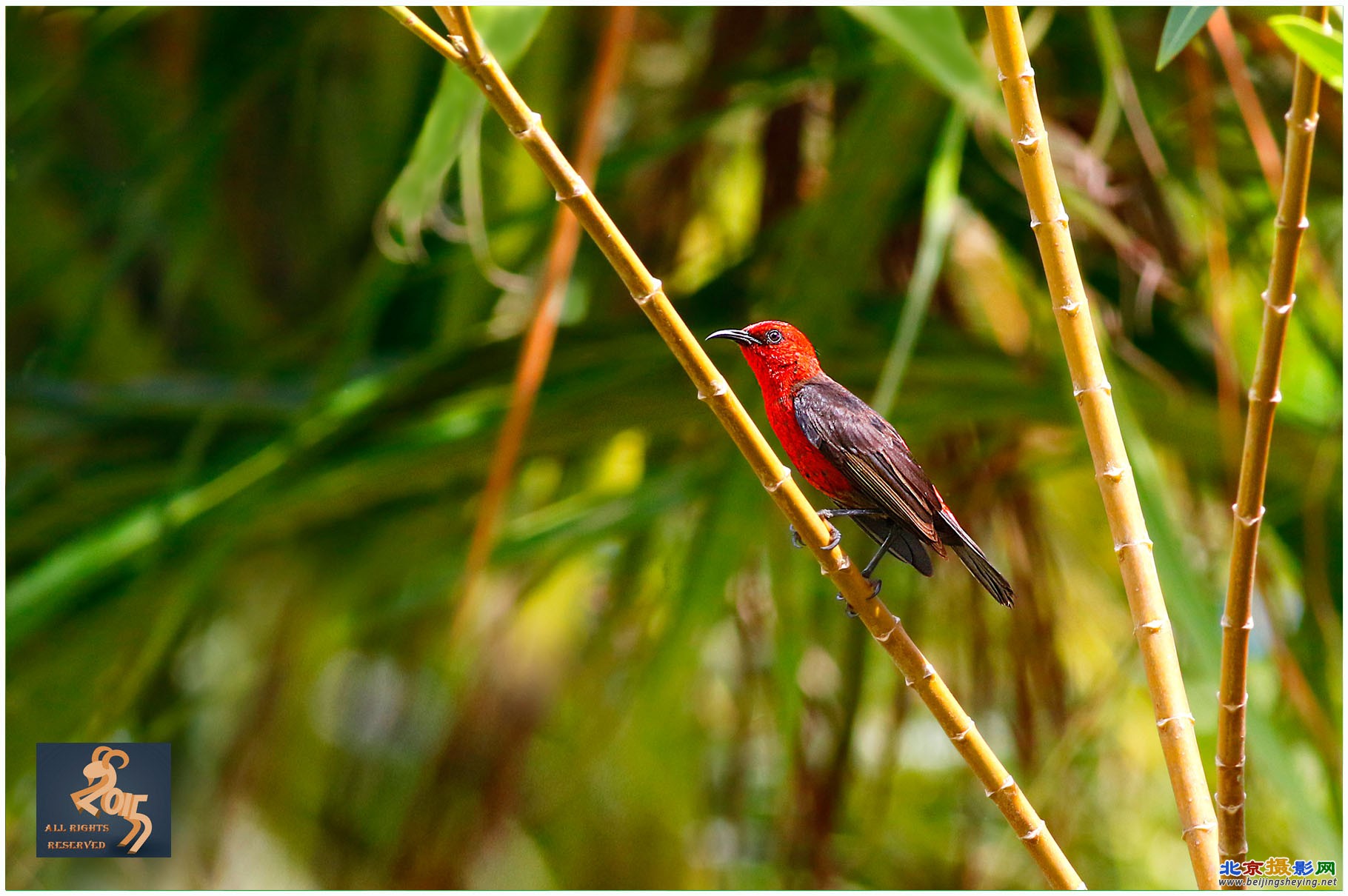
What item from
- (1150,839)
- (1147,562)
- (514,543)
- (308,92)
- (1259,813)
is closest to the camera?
(1147,562)

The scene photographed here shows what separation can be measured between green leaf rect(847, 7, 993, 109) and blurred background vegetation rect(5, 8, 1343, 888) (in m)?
0.09

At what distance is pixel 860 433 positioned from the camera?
371 mm

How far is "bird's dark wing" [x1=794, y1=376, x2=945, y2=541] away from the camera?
36 centimetres

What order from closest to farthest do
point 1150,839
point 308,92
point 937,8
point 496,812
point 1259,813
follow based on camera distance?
point 937,8, point 1259,813, point 496,812, point 308,92, point 1150,839

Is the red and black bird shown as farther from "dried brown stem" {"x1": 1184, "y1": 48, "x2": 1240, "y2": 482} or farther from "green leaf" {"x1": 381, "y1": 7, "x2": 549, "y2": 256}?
"dried brown stem" {"x1": 1184, "y1": 48, "x2": 1240, "y2": 482}

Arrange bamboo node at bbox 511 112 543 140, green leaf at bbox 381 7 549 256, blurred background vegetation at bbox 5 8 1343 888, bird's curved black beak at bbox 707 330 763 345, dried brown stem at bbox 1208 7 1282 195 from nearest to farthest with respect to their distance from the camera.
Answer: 1. bamboo node at bbox 511 112 543 140
2. bird's curved black beak at bbox 707 330 763 345
3. green leaf at bbox 381 7 549 256
4. dried brown stem at bbox 1208 7 1282 195
5. blurred background vegetation at bbox 5 8 1343 888

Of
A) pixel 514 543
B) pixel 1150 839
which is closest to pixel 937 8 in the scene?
pixel 514 543

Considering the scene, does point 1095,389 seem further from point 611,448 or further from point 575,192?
point 611,448

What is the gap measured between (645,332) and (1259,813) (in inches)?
30.7

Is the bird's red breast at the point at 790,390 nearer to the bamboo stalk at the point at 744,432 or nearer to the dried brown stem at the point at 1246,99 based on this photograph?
the bamboo stalk at the point at 744,432

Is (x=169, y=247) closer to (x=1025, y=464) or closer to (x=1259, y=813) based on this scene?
(x=1025, y=464)

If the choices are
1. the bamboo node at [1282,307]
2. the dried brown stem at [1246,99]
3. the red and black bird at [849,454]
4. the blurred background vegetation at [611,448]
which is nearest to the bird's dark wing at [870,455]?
the red and black bird at [849,454]

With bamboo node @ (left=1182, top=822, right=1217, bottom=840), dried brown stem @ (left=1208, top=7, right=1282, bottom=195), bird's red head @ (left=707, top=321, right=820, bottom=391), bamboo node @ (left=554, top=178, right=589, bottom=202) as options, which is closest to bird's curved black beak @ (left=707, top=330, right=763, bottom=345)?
bird's red head @ (left=707, top=321, right=820, bottom=391)

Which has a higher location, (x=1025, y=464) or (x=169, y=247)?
(x=169, y=247)
